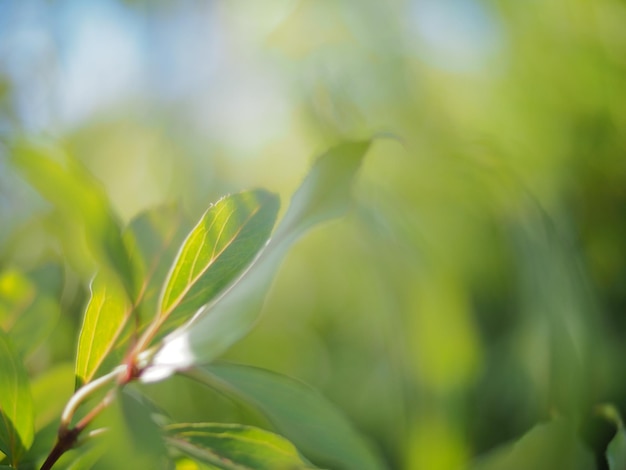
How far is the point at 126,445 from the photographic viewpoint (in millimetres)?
137

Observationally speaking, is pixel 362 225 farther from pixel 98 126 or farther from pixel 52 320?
pixel 98 126

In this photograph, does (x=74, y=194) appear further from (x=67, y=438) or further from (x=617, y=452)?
(x=617, y=452)

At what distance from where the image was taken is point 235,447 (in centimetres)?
18

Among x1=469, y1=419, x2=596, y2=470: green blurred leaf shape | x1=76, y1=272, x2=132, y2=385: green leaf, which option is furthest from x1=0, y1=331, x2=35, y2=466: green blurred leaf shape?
x1=469, y1=419, x2=596, y2=470: green blurred leaf shape

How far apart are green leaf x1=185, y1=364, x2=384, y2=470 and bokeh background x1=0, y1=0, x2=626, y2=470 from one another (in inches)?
3.5

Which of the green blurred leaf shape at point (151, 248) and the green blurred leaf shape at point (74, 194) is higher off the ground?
the green blurred leaf shape at point (74, 194)

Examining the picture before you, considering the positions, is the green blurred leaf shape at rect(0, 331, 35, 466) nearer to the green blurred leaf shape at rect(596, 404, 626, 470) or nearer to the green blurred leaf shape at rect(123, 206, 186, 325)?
the green blurred leaf shape at rect(123, 206, 186, 325)

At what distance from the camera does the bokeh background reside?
1.02 ft

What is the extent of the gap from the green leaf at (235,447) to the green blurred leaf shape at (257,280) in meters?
0.02

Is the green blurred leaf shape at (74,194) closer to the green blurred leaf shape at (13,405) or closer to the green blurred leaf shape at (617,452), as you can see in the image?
the green blurred leaf shape at (13,405)

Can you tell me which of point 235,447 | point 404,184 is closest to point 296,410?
point 235,447

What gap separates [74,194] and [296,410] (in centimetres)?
9

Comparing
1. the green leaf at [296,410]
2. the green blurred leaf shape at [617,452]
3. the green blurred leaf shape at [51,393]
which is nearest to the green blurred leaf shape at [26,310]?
the green blurred leaf shape at [51,393]

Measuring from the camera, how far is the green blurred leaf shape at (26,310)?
0.25 metres
